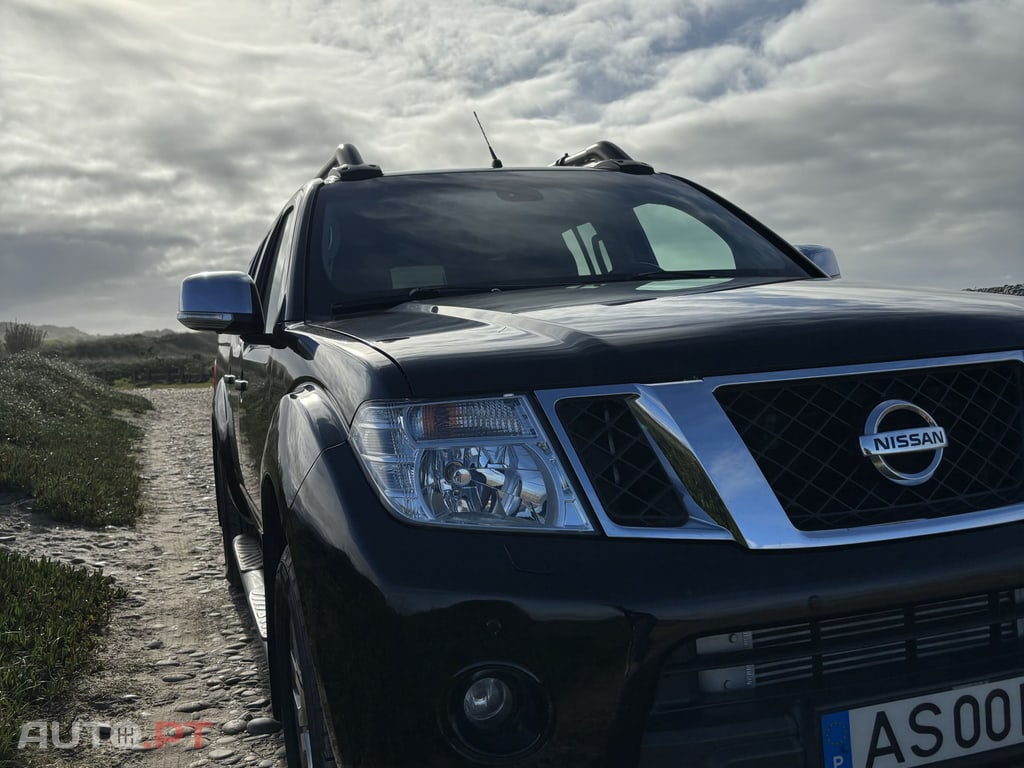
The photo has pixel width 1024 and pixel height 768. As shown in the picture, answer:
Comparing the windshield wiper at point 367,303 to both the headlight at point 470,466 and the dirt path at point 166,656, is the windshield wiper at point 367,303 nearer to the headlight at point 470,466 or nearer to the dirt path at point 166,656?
the headlight at point 470,466

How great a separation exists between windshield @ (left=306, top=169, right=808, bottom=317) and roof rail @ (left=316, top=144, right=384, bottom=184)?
0.06m

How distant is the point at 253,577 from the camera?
11.3 feet

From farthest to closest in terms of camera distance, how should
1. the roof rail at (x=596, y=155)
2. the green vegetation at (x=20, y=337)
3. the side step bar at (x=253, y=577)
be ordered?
1. the green vegetation at (x=20, y=337)
2. the roof rail at (x=596, y=155)
3. the side step bar at (x=253, y=577)

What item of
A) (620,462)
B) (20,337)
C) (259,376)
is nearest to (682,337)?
(620,462)

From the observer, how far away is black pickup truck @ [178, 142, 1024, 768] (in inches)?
65.2

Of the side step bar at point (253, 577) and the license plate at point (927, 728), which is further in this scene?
the side step bar at point (253, 577)

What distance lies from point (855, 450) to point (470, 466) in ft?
2.38

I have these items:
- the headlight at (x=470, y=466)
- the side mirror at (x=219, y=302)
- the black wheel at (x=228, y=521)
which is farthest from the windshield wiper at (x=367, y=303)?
the black wheel at (x=228, y=521)

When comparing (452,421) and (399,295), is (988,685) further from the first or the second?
(399,295)

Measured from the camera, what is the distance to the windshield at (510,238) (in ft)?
10.1

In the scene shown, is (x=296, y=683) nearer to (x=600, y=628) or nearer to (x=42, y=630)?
(x=600, y=628)

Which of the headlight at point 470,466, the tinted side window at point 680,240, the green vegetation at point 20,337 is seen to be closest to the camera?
the headlight at point 470,466

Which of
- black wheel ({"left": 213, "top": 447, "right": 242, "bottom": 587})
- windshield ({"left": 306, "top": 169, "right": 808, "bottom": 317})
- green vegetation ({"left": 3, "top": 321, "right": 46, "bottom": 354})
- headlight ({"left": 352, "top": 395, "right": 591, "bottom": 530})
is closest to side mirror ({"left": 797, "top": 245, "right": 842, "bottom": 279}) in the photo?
windshield ({"left": 306, "top": 169, "right": 808, "bottom": 317})

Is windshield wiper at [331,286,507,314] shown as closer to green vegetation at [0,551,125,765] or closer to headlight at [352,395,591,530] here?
headlight at [352,395,591,530]
